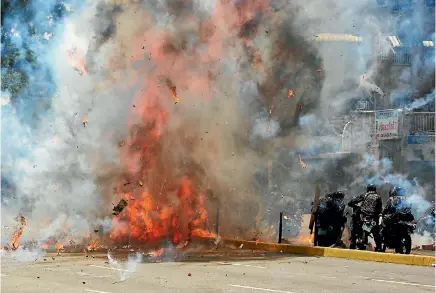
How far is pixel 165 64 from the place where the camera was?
20.1m

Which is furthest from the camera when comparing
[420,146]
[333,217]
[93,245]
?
[420,146]

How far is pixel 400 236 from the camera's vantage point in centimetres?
1895

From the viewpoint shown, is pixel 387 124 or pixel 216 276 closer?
pixel 216 276

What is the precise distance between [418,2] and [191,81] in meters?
16.3

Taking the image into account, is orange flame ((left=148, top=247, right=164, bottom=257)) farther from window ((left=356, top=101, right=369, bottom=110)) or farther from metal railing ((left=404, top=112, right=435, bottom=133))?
metal railing ((left=404, top=112, right=435, bottom=133))

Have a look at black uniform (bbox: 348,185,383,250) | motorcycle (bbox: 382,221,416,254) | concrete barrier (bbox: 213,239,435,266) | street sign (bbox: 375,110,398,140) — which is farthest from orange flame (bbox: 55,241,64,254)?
street sign (bbox: 375,110,398,140)

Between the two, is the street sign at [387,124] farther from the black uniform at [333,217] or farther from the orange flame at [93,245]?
the orange flame at [93,245]

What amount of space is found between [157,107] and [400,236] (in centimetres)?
656

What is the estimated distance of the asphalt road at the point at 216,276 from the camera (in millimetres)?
12758

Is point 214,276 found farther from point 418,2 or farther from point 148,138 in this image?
point 418,2

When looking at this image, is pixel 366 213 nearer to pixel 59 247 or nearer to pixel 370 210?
pixel 370 210

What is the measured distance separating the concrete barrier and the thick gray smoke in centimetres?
179

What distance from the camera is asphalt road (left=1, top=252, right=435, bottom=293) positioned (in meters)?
12.8

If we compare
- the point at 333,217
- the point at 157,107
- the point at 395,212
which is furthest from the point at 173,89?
the point at 395,212
